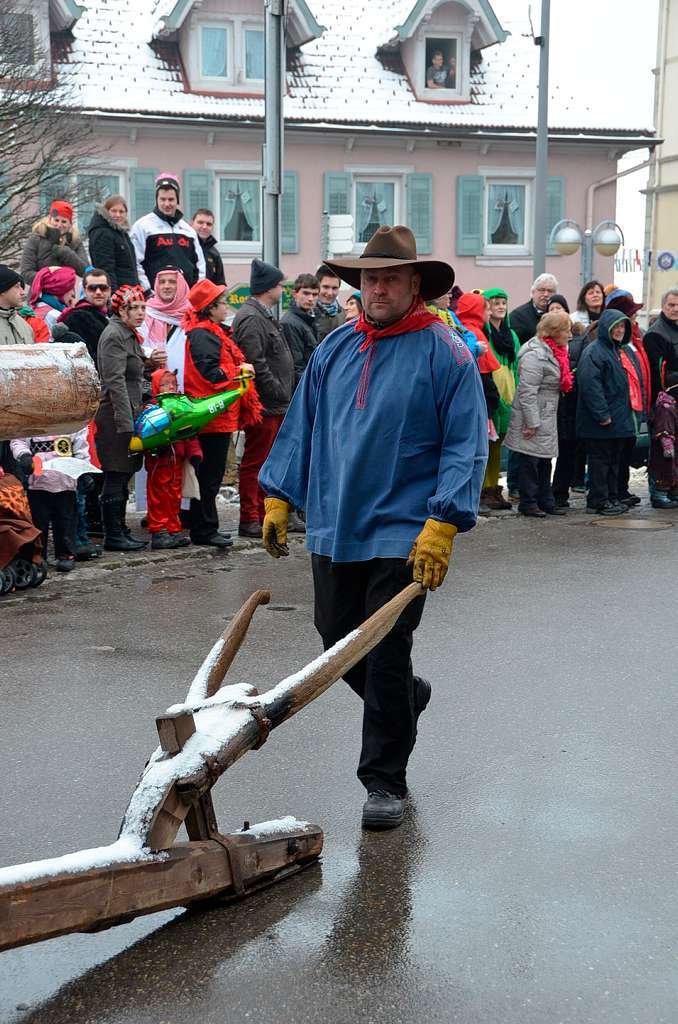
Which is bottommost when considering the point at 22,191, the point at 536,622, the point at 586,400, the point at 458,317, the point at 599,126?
the point at 536,622

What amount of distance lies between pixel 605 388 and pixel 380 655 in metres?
8.36

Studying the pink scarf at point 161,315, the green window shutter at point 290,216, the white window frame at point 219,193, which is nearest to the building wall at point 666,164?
the green window shutter at point 290,216

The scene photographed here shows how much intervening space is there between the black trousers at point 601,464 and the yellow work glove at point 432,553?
8350 millimetres

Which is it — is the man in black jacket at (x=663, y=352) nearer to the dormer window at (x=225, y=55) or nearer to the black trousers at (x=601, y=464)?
the black trousers at (x=601, y=464)

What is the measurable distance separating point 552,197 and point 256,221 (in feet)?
23.0

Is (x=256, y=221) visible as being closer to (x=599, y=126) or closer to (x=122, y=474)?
(x=599, y=126)

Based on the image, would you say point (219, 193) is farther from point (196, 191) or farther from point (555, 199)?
point (555, 199)

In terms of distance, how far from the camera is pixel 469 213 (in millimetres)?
30172

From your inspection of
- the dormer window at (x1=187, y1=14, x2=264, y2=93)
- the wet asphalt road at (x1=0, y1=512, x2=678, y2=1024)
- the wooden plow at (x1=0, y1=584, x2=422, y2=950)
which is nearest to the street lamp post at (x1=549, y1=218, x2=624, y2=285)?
the dormer window at (x1=187, y1=14, x2=264, y2=93)

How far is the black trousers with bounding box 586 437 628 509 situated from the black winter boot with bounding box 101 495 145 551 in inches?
190

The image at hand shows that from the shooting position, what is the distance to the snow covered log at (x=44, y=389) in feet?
9.62

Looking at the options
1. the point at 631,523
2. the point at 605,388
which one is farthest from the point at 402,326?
the point at 605,388

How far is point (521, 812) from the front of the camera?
4707mm

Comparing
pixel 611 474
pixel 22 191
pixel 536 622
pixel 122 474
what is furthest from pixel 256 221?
pixel 536 622
